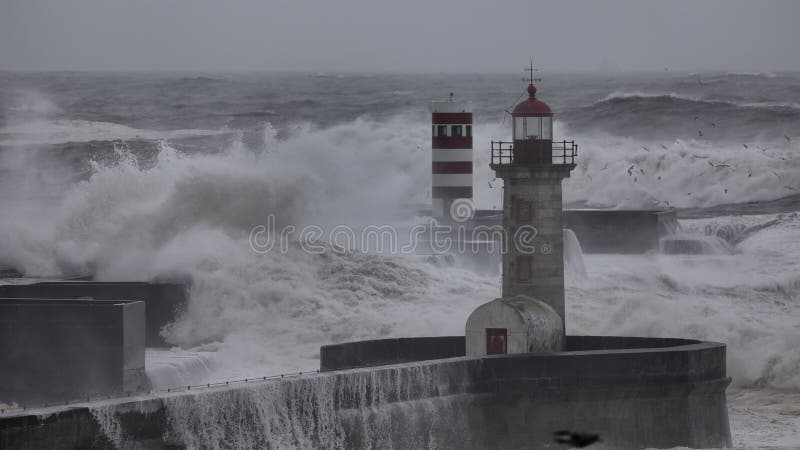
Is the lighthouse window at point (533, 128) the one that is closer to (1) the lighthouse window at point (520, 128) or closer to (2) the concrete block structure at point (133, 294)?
(1) the lighthouse window at point (520, 128)

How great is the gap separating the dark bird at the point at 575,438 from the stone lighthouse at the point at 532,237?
923 millimetres

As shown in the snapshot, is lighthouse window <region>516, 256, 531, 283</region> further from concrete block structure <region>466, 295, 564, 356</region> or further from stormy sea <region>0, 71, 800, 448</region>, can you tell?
stormy sea <region>0, 71, 800, 448</region>

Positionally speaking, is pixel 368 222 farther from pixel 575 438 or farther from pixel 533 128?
pixel 575 438

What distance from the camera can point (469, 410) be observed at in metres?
15.7

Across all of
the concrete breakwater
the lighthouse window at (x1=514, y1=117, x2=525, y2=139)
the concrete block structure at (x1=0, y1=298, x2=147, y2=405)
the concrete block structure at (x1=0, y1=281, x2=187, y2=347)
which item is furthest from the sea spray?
the concrete block structure at (x1=0, y1=281, x2=187, y2=347)

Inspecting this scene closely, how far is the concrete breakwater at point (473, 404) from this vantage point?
13.5 meters

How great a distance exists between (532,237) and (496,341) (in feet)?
3.39

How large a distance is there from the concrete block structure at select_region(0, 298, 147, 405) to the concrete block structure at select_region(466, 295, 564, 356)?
3243 millimetres

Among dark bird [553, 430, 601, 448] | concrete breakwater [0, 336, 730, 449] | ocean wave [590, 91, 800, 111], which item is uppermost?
ocean wave [590, 91, 800, 111]

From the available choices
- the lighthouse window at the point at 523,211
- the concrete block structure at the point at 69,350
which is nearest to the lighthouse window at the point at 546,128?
the lighthouse window at the point at 523,211

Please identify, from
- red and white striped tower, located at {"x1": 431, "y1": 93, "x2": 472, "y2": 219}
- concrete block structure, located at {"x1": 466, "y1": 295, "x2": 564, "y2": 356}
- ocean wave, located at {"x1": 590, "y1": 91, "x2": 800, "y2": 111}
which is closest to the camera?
concrete block structure, located at {"x1": 466, "y1": 295, "x2": 564, "y2": 356}

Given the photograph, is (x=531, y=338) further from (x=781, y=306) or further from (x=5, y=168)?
(x=5, y=168)

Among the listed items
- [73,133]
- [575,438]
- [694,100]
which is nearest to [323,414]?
[575,438]

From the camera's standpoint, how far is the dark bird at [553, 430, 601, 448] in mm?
15347
